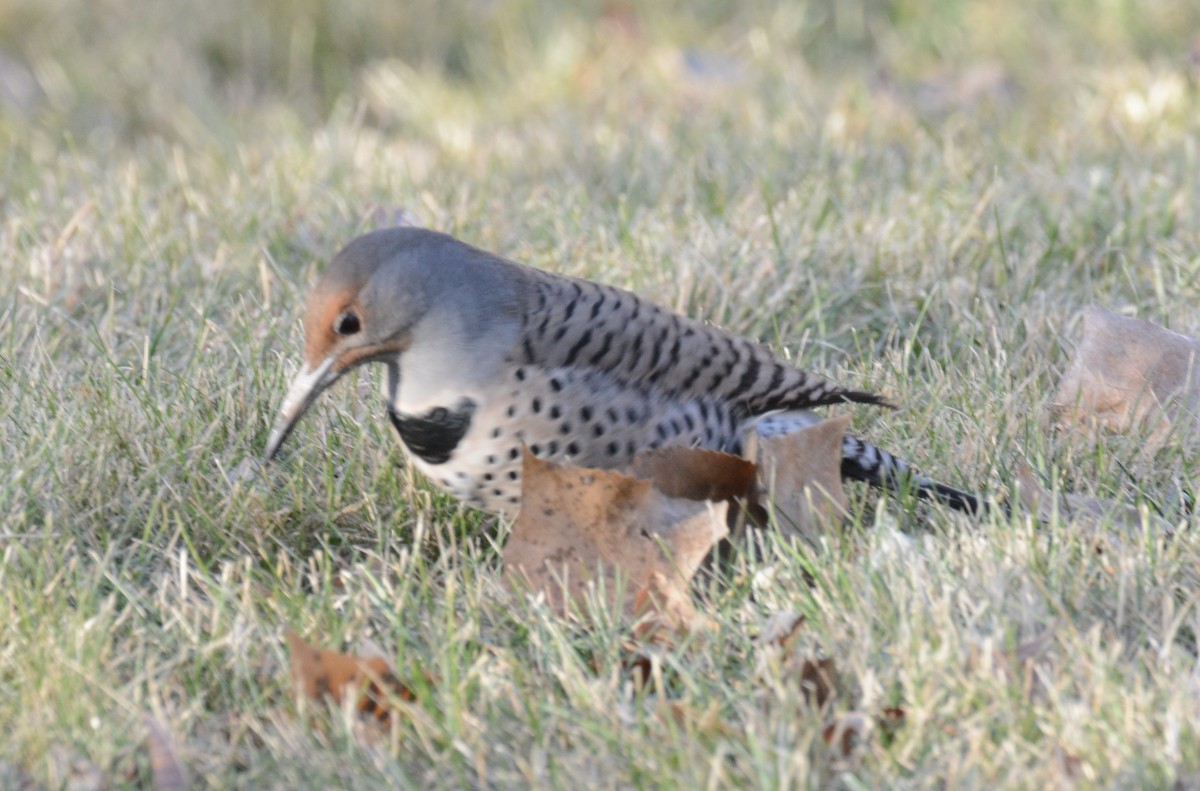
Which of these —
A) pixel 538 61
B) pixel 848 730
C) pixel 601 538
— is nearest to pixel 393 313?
pixel 601 538

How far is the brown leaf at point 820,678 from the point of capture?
2521mm

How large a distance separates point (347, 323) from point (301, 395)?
184 millimetres

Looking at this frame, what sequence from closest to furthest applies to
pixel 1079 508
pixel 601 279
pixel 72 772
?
pixel 72 772, pixel 1079 508, pixel 601 279

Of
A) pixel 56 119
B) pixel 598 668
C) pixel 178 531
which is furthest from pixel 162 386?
pixel 56 119

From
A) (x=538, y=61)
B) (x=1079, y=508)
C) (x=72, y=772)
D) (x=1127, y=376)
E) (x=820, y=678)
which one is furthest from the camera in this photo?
(x=538, y=61)

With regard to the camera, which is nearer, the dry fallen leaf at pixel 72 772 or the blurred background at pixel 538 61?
the dry fallen leaf at pixel 72 772

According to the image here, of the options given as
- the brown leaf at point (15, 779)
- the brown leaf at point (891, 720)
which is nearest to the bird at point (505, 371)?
the brown leaf at point (891, 720)

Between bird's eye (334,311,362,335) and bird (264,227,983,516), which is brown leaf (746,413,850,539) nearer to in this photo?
bird (264,227,983,516)

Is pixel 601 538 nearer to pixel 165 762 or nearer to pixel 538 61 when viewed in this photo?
pixel 165 762

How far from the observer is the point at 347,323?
3.14 meters

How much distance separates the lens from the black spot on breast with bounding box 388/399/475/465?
3.07 metres

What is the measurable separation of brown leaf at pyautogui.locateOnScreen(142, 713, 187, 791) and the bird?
2.66 ft

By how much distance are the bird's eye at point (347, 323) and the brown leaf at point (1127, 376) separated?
61.8 inches

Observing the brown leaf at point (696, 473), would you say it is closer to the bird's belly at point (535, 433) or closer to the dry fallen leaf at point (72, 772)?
the bird's belly at point (535, 433)
